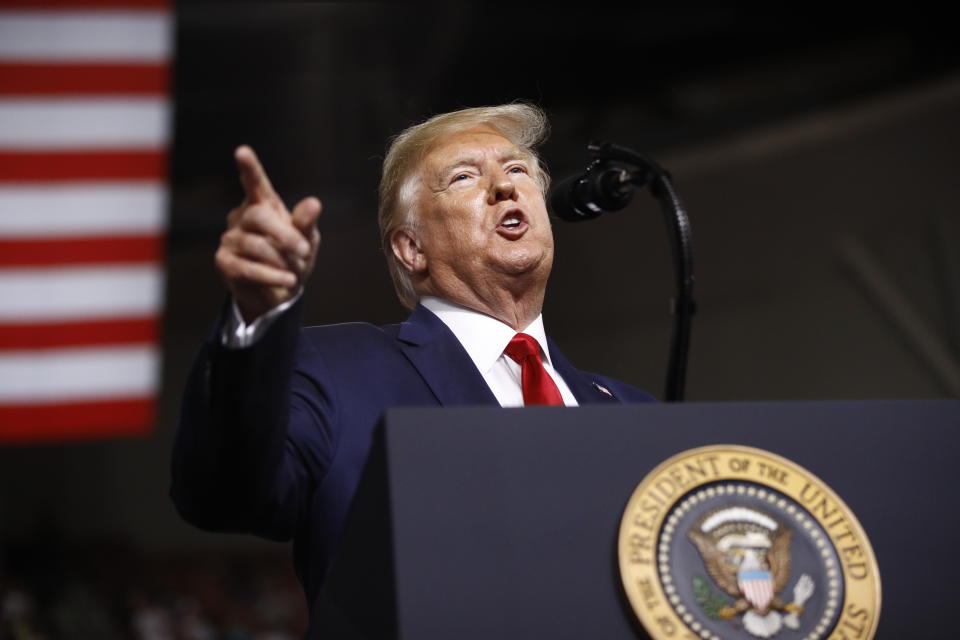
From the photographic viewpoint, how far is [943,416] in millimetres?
948

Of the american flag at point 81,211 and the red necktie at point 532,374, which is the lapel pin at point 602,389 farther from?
the american flag at point 81,211

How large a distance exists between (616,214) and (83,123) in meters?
3.64

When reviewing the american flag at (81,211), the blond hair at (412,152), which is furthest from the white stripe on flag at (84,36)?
the blond hair at (412,152)

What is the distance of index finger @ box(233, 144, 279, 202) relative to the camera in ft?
2.72

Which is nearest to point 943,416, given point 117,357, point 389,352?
point 389,352

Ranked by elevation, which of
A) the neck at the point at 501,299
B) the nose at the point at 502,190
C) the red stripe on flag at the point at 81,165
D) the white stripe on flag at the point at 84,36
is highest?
the white stripe on flag at the point at 84,36

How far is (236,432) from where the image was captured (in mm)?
910

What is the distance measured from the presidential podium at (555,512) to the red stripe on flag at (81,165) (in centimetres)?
253

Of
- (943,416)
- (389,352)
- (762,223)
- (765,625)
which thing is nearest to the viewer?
(765,625)

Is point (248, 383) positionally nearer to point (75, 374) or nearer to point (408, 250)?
point (408, 250)

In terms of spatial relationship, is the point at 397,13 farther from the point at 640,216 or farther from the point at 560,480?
the point at 560,480

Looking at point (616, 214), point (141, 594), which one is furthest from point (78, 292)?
point (616, 214)

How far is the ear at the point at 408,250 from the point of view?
4.99 ft

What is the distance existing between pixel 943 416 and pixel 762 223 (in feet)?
16.9
